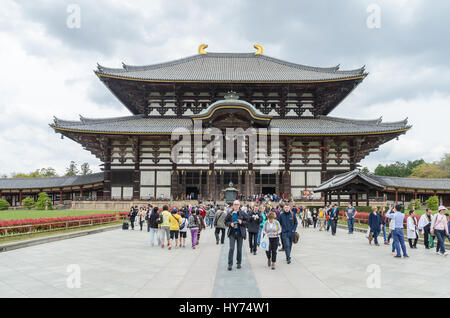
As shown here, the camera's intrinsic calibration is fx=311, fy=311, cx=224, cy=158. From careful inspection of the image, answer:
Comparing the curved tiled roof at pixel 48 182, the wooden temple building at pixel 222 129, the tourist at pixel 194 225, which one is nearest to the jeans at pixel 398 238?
the tourist at pixel 194 225

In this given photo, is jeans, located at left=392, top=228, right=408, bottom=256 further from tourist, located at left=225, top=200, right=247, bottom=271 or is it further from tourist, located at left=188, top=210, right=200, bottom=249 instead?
tourist, located at left=188, top=210, right=200, bottom=249

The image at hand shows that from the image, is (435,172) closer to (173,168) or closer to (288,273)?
(173,168)

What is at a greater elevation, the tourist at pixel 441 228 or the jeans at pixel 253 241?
the tourist at pixel 441 228

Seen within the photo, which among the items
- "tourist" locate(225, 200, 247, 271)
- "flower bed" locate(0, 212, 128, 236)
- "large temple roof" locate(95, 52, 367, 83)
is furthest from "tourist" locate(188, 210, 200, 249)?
"large temple roof" locate(95, 52, 367, 83)

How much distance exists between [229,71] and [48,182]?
2754cm

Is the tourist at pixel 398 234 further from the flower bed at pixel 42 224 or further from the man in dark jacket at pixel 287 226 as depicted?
the flower bed at pixel 42 224

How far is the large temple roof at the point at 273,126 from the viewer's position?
3144 cm

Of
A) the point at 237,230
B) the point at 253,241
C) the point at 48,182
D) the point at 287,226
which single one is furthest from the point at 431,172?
the point at 237,230

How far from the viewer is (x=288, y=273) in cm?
821

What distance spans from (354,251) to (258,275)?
5507 millimetres

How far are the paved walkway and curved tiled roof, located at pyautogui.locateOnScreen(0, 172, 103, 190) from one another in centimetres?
2808

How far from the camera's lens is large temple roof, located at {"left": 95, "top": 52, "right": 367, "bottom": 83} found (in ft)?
116

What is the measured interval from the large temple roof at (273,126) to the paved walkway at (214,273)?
2080cm
